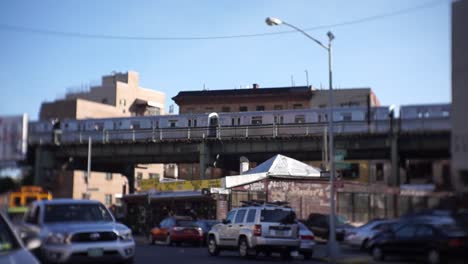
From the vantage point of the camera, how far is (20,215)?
14312 millimetres

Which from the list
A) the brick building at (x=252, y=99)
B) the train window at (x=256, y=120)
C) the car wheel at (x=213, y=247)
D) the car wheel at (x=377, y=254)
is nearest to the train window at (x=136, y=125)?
the train window at (x=256, y=120)

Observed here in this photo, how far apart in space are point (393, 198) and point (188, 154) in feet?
147


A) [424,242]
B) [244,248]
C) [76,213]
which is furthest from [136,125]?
[76,213]

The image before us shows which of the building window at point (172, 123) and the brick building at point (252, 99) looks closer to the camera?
the building window at point (172, 123)

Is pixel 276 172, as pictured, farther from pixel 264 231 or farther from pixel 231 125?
pixel 264 231

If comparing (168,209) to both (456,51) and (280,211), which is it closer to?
(280,211)

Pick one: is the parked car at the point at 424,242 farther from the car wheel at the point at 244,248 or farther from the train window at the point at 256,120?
the train window at the point at 256,120

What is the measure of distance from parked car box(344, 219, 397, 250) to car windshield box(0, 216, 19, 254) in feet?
49.5

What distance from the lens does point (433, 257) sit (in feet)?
60.2

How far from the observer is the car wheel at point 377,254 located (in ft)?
69.3

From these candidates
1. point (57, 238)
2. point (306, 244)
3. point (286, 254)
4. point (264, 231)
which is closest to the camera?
point (57, 238)

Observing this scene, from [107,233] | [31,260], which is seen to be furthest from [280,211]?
[31,260]

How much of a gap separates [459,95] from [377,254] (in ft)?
21.3

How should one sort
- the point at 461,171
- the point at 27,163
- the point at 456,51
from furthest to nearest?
the point at 456,51 → the point at 461,171 → the point at 27,163
